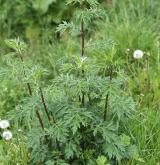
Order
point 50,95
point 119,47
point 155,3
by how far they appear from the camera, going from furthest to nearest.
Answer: point 155,3 → point 119,47 → point 50,95

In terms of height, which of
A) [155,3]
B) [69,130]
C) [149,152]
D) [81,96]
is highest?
[155,3]

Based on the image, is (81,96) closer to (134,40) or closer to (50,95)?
(50,95)

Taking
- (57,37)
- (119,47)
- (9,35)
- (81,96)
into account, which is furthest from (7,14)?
(81,96)

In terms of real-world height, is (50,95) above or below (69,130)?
above

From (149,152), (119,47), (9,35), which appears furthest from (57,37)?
(149,152)

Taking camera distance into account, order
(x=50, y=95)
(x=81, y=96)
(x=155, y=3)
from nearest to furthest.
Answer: (x=50, y=95) → (x=81, y=96) → (x=155, y=3)

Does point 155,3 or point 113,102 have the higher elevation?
point 155,3

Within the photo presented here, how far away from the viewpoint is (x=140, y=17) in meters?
4.86

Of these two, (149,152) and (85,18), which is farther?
(149,152)

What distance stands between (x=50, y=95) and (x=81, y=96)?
10.1 inches

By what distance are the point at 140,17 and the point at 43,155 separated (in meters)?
2.22

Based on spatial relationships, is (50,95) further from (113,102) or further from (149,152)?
(149,152)

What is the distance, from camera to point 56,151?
3072 millimetres

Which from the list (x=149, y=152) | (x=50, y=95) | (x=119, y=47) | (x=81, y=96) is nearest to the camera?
(x=50, y=95)
